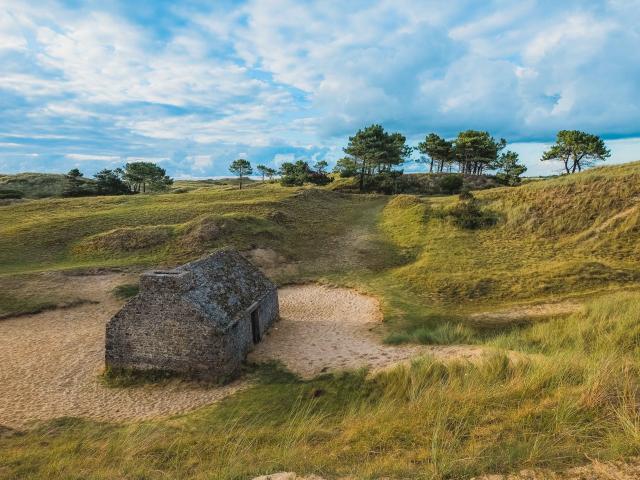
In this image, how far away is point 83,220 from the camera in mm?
44469

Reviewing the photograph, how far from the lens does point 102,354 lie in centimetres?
2041

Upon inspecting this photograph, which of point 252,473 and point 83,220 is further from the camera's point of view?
point 83,220

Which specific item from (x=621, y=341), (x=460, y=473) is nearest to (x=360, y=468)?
(x=460, y=473)

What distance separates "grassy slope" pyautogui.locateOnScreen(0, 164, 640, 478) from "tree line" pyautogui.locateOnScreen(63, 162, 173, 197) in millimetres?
36537

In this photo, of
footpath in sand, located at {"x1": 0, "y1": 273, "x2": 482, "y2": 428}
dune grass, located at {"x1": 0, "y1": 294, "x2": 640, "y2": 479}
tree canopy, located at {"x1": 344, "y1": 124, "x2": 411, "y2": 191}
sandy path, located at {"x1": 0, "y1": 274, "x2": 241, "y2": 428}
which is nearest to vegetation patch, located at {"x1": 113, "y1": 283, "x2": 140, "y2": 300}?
footpath in sand, located at {"x1": 0, "y1": 273, "x2": 482, "y2": 428}

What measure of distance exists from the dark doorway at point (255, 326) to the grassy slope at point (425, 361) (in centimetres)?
327

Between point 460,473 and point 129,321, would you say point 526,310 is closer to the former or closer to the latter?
point 460,473

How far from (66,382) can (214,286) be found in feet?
24.9

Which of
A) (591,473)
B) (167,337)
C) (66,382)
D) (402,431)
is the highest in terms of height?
(591,473)

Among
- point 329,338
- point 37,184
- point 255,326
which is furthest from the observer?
point 37,184

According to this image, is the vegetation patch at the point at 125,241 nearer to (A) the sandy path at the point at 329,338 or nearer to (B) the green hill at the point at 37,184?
(A) the sandy path at the point at 329,338

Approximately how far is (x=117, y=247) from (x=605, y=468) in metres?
39.9

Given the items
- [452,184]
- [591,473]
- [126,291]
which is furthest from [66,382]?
[452,184]

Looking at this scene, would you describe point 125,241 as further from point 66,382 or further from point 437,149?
point 437,149
